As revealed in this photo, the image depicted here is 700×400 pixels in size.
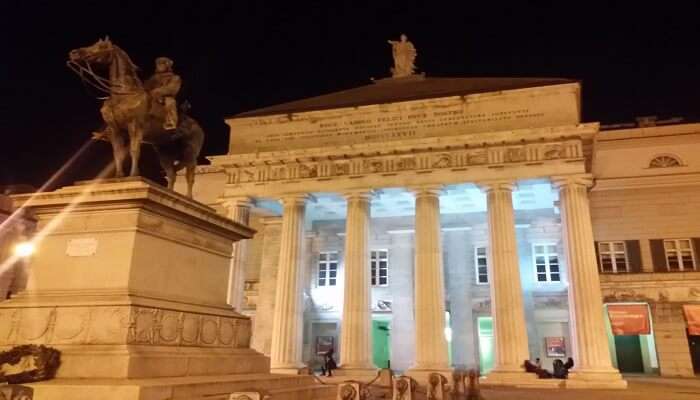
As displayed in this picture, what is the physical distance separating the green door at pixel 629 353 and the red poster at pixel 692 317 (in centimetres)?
377

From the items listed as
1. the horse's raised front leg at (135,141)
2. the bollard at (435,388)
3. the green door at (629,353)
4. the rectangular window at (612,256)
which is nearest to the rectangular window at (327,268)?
the rectangular window at (612,256)

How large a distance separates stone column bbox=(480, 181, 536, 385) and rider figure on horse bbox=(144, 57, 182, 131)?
1583 cm

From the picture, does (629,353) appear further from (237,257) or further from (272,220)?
(237,257)

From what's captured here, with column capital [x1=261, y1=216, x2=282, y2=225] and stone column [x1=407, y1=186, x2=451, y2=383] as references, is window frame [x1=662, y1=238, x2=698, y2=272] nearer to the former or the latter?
stone column [x1=407, y1=186, x2=451, y2=383]

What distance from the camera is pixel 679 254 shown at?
89.4ft

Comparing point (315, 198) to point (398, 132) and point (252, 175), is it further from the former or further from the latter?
point (398, 132)

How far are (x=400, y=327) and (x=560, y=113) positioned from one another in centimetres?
1399

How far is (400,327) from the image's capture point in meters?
29.2

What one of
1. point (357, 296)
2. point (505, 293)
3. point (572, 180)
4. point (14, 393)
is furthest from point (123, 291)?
point (572, 180)

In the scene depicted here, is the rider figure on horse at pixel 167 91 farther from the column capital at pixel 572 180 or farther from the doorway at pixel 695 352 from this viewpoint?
the doorway at pixel 695 352

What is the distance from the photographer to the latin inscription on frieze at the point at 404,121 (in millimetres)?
23938

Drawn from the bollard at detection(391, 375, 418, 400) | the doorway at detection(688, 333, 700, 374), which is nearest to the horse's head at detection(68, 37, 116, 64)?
the bollard at detection(391, 375, 418, 400)

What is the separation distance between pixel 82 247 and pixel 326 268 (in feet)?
75.9

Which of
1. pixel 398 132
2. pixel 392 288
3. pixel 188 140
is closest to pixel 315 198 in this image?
pixel 398 132
